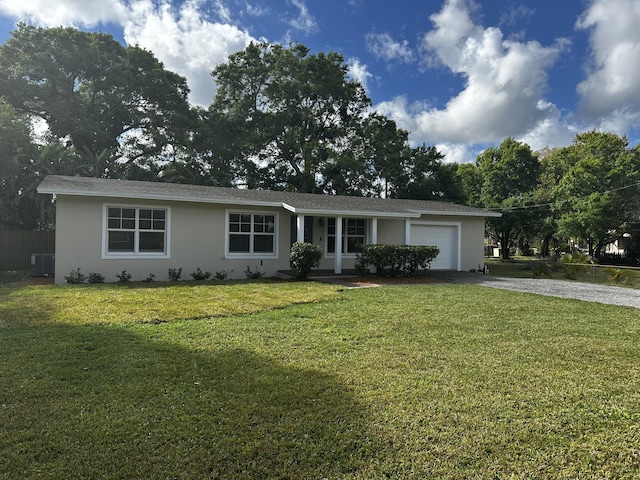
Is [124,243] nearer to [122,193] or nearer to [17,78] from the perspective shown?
[122,193]

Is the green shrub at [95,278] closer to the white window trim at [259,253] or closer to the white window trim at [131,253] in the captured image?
the white window trim at [131,253]

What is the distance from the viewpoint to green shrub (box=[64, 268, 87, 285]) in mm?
10844

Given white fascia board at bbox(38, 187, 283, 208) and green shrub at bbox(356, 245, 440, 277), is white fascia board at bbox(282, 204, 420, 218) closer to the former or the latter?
white fascia board at bbox(38, 187, 283, 208)

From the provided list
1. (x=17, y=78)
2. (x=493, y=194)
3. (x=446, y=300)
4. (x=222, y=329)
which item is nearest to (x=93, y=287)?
(x=222, y=329)

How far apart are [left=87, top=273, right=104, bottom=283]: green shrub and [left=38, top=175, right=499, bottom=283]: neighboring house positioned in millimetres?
157

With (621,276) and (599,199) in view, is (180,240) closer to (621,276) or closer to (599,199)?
(621,276)

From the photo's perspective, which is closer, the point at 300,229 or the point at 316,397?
the point at 316,397

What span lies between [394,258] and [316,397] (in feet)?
32.1

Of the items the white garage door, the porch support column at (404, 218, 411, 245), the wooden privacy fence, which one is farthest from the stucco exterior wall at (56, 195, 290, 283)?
the white garage door

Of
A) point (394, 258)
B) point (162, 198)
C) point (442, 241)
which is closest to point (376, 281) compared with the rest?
point (394, 258)

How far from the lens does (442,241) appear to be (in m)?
16.3

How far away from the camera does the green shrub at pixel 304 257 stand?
11852mm

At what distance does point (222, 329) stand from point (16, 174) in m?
18.6

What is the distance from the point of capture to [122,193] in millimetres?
10977
